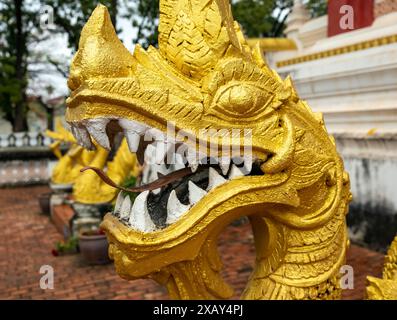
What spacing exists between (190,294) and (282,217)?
0.42m

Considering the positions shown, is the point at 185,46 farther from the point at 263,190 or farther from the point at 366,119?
the point at 366,119

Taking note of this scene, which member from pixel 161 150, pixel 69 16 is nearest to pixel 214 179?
pixel 161 150

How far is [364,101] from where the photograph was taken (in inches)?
173

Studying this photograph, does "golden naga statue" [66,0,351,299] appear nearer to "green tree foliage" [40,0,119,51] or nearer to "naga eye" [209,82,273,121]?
"naga eye" [209,82,273,121]

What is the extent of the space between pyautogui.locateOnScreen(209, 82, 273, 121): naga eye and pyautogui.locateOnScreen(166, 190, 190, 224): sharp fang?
279mm

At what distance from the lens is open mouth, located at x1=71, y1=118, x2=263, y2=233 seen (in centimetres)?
120

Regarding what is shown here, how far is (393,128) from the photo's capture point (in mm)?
3945

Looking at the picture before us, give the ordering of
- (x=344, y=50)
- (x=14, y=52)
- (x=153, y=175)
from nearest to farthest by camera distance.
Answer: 1. (x=153, y=175)
2. (x=344, y=50)
3. (x=14, y=52)

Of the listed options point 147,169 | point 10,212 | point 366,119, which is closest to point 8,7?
point 10,212

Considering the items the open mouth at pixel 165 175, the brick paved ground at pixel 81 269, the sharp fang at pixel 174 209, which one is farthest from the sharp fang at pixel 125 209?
the brick paved ground at pixel 81 269

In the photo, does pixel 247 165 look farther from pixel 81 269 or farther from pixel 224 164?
pixel 81 269

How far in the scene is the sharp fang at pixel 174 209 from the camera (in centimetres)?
124

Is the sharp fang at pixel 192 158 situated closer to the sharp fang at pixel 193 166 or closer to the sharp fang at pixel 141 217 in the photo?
the sharp fang at pixel 193 166

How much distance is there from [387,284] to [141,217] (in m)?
0.93
